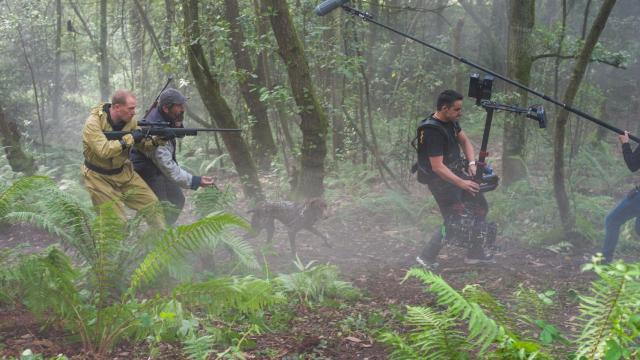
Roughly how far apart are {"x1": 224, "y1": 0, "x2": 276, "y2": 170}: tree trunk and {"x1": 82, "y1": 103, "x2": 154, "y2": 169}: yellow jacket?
544cm

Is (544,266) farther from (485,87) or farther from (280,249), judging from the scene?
(280,249)

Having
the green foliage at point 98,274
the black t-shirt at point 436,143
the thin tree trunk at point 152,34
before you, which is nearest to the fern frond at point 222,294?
the green foliage at point 98,274

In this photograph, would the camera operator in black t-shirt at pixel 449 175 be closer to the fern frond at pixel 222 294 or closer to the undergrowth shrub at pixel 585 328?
the fern frond at pixel 222 294

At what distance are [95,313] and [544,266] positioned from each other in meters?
5.37

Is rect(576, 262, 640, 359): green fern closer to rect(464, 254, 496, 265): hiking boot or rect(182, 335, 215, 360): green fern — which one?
rect(182, 335, 215, 360): green fern

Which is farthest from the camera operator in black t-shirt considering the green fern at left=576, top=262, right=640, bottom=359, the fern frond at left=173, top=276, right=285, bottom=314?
the green fern at left=576, top=262, right=640, bottom=359

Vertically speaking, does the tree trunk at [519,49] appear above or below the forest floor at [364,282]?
above

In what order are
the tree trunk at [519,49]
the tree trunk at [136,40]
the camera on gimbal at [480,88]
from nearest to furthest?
1. the camera on gimbal at [480,88]
2. the tree trunk at [519,49]
3. the tree trunk at [136,40]

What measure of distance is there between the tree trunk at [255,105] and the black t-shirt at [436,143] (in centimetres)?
572

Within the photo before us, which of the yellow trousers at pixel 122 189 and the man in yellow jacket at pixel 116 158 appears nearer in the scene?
the man in yellow jacket at pixel 116 158

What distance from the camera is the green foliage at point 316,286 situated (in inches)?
229

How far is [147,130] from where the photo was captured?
19.7 feet

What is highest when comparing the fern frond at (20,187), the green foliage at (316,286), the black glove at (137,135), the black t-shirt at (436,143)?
the black glove at (137,135)

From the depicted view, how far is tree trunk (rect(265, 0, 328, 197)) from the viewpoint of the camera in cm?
807
